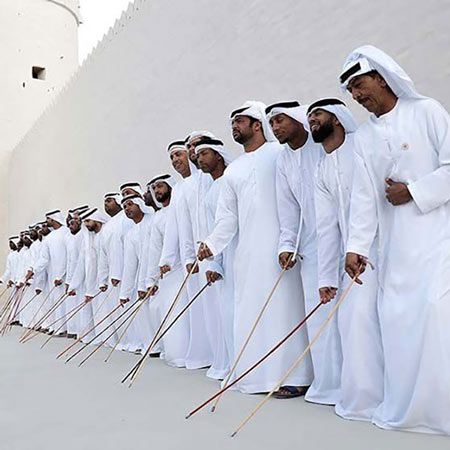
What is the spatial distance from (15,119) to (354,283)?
49.1ft

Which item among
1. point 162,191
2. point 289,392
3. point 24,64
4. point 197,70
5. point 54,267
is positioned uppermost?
point 24,64

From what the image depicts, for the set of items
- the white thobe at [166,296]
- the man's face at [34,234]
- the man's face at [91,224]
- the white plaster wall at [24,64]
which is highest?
the white plaster wall at [24,64]

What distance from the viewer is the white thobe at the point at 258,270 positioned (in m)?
3.49

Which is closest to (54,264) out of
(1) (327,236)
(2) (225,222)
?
(2) (225,222)

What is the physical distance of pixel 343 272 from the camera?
10.3ft

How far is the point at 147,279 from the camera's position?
203 inches

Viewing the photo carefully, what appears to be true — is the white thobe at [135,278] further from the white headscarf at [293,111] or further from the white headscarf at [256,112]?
the white headscarf at [293,111]

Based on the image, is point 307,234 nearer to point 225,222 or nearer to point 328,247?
point 328,247

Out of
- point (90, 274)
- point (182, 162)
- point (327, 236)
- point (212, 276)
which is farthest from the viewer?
point (90, 274)

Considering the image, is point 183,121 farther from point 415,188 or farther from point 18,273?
point 415,188

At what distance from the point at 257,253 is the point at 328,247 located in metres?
0.54

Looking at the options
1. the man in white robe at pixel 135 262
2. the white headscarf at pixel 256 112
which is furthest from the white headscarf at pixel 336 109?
the man in white robe at pixel 135 262

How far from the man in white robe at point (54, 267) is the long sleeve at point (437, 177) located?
5.48 metres

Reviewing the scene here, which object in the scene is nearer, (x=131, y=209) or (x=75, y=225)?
(x=131, y=209)
